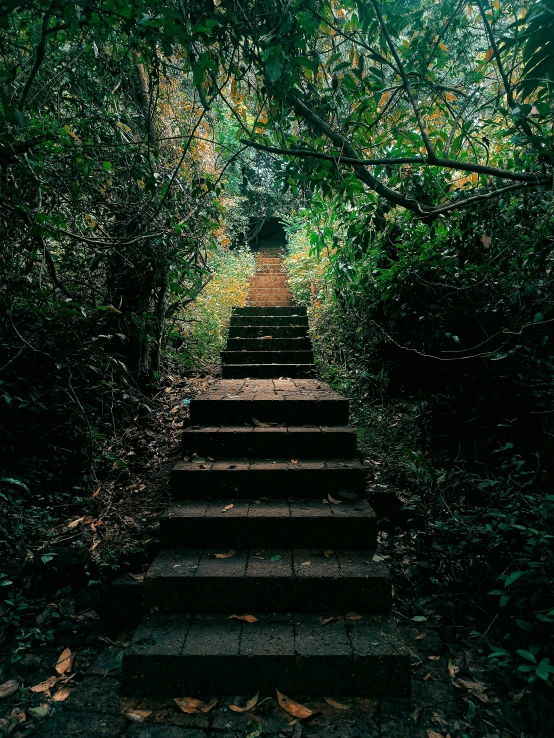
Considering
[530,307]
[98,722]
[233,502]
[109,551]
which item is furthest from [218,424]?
[530,307]

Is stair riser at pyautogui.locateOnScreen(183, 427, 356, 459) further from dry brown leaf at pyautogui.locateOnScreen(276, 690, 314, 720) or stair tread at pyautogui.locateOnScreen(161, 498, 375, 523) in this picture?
dry brown leaf at pyautogui.locateOnScreen(276, 690, 314, 720)

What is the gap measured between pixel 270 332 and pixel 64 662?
4250 millimetres

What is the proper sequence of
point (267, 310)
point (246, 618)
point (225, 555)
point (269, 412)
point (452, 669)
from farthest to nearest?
point (267, 310)
point (269, 412)
point (225, 555)
point (246, 618)
point (452, 669)

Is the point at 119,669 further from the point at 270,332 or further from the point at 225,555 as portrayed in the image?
the point at 270,332

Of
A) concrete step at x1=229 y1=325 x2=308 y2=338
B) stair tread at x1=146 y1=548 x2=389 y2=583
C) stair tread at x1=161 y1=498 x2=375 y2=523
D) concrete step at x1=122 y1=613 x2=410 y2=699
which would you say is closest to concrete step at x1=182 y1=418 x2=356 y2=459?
stair tread at x1=161 y1=498 x2=375 y2=523

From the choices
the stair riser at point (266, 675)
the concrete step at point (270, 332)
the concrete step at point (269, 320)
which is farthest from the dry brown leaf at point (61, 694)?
the concrete step at point (269, 320)

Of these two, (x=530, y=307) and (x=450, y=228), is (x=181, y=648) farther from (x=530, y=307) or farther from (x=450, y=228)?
(x=450, y=228)

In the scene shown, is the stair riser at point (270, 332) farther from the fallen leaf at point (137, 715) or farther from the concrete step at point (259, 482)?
the fallen leaf at point (137, 715)

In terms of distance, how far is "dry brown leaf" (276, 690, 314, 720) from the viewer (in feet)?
6.41

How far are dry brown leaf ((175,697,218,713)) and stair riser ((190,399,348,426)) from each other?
1.86 metres

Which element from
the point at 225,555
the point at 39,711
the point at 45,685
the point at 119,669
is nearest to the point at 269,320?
the point at 225,555

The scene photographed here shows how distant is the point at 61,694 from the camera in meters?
2.08

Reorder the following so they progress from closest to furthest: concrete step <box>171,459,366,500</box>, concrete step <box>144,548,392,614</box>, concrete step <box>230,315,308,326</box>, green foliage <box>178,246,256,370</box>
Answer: concrete step <box>144,548,392,614</box>
concrete step <box>171,459,366,500</box>
green foliage <box>178,246,256,370</box>
concrete step <box>230,315,308,326</box>

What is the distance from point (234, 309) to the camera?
6.62m
